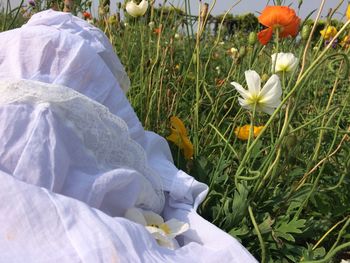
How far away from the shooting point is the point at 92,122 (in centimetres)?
70

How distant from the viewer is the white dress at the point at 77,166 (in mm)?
504

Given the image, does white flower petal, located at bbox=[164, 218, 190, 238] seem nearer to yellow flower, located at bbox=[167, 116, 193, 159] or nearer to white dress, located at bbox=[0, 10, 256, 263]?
white dress, located at bbox=[0, 10, 256, 263]

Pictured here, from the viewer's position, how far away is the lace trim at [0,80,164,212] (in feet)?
2.12

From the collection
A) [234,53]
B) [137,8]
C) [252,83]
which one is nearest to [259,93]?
[252,83]

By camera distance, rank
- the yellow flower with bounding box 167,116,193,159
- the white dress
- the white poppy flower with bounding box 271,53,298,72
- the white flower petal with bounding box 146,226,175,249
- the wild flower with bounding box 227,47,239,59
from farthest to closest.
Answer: the wild flower with bounding box 227,47,239,59, the yellow flower with bounding box 167,116,193,159, the white poppy flower with bounding box 271,53,298,72, the white flower petal with bounding box 146,226,175,249, the white dress

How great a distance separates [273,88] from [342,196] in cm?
33

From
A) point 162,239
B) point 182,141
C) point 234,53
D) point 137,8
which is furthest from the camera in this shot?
point 234,53

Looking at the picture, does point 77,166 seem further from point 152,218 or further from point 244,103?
point 244,103

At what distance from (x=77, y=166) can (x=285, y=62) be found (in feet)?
1.39

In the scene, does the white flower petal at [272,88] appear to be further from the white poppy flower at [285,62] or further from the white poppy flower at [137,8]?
the white poppy flower at [137,8]

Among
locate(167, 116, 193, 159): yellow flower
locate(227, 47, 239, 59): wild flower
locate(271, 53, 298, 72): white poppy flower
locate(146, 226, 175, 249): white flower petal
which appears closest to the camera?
locate(146, 226, 175, 249): white flower petal

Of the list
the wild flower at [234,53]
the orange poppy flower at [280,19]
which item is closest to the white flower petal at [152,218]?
the orange poppy flower at [280,19]

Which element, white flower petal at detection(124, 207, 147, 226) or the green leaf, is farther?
the green leaf

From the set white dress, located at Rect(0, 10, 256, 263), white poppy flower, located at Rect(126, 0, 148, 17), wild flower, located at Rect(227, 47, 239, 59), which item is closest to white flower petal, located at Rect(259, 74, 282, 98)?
white dress, located at Rect(0, 10, 256, 263)
